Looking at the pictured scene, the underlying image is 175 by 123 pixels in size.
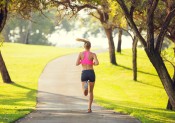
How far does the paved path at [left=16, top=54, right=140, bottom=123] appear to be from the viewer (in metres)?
12.1

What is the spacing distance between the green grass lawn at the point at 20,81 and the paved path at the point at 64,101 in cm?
53

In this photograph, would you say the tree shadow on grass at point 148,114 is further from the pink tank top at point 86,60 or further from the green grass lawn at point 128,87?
the green grass lawn at point 128,87

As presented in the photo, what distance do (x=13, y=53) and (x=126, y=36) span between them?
254 ft

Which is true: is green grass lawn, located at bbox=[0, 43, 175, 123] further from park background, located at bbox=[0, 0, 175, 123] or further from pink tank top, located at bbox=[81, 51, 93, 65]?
pink tank top, located at bbox=[81, 51, 93, 65]

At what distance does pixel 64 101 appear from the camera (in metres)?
21.4

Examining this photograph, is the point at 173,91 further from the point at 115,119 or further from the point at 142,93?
the point at 142,93

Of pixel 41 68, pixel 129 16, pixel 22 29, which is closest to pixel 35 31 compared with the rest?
pixel 22 29

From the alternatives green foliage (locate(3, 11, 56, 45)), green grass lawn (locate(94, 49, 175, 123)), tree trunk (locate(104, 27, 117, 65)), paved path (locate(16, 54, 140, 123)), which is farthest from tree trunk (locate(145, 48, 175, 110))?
green foliage (locate(3, 11, 56, 45))

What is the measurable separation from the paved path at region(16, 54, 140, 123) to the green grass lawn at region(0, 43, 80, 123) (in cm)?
53

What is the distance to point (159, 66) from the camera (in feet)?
49.4

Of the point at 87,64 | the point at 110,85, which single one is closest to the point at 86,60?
the point at 87,64

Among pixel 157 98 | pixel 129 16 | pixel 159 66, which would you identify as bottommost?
pixel 157 98

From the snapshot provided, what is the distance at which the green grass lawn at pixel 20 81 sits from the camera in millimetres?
16922

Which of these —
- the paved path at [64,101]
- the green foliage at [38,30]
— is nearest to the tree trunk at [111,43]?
the paved path at [64,101]
